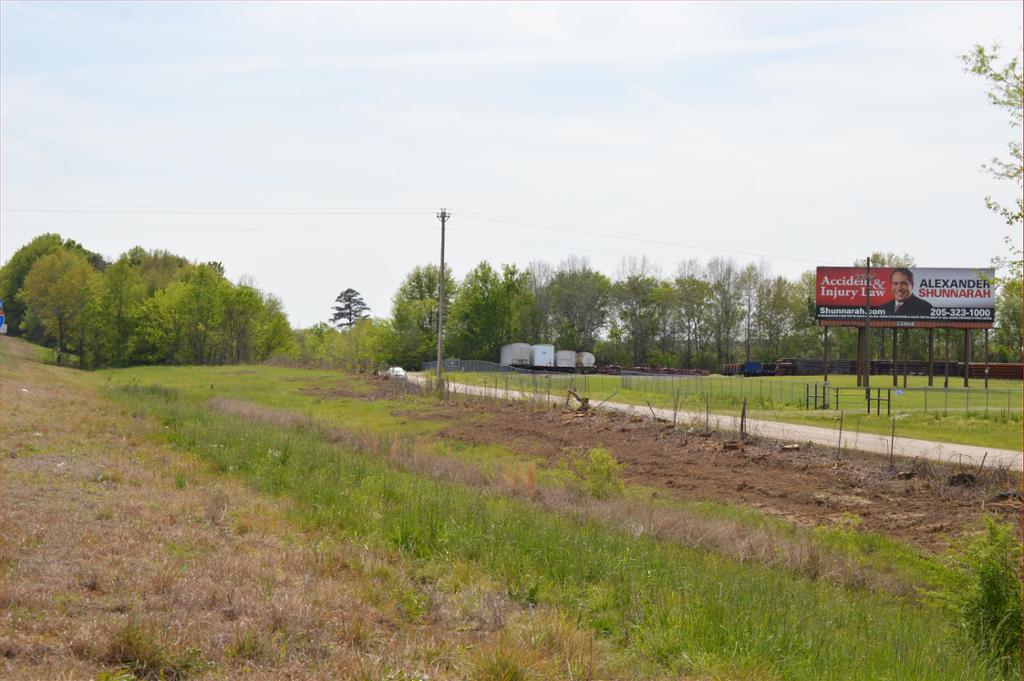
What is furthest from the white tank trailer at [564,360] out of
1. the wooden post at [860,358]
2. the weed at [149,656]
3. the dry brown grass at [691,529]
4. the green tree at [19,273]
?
the weed at [149,656]

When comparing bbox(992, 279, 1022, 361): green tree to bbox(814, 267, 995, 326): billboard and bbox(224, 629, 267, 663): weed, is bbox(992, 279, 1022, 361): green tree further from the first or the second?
bbox(224, 629, 267, 663): weed

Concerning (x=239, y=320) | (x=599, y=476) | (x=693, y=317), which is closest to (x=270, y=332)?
(x=239, y=320)

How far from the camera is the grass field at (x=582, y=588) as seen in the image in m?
7.61

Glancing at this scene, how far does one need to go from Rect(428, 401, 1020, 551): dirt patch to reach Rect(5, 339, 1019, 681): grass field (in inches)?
62.2

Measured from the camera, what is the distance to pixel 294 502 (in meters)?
15.0

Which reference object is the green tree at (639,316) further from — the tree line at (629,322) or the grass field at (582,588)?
the grass field at (582,588)

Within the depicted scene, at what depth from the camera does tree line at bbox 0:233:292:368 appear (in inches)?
4309

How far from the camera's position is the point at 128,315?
112125 millimetres

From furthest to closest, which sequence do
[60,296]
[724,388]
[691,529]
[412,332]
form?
[412,332] < [60,296] < [724,388] < [691,529]

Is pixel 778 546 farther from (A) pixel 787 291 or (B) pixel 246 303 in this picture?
(A) pixel 787 291

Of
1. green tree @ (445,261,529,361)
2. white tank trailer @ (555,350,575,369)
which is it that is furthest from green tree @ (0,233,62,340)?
white tank trailer @ (555,350,575,369)

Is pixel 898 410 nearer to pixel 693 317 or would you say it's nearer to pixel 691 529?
pixel 691 529

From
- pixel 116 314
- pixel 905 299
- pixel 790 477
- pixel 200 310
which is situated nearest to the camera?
pixel 790 477

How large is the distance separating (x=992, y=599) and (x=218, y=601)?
905cm
